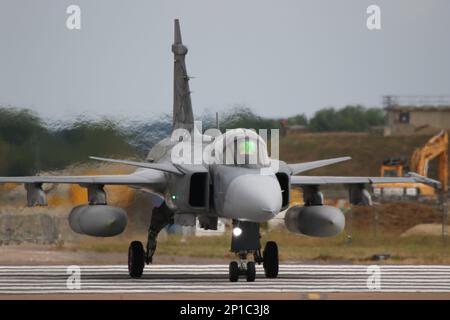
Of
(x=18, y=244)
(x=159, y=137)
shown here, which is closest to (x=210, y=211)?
(x=159, y=137)

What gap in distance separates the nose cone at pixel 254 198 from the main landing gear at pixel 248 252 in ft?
1.59

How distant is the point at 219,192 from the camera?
20797mm

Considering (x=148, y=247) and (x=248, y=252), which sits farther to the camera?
(x=148, y=247)

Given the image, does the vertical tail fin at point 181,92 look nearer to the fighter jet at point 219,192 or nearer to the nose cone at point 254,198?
the fighter jet at point 219,192

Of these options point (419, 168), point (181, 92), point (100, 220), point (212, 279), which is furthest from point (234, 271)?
point (419, 168)

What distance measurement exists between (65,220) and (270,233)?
258 inches

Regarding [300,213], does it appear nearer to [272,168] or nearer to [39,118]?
[272,168]

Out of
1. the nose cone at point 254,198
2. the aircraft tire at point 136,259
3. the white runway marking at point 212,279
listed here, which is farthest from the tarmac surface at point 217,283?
the nose cone at point 254,198

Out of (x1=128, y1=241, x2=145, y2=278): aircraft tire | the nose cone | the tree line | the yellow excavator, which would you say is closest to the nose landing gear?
the nose cone

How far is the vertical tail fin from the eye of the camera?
83.4ft

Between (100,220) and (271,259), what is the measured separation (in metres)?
3.29

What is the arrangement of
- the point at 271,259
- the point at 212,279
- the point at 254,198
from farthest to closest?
1. the point at 212,279
2. the point at 271,259
3. the point at 254,198

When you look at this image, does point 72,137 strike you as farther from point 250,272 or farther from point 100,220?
point 250,272

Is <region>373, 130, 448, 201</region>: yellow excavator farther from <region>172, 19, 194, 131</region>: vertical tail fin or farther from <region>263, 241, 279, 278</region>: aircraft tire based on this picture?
<region>263, 241, 279, 278</region>: aircraft tire
